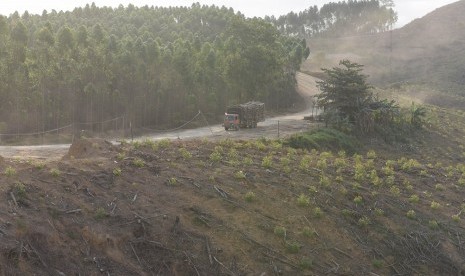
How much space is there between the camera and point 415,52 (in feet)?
449

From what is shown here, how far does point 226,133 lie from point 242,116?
4434 millimetres

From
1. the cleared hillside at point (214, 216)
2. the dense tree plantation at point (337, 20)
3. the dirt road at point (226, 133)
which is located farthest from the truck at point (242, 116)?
the dense tree plantation at point (337, 20)

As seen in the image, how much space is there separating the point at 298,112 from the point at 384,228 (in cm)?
4650

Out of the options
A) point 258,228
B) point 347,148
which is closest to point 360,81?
point 347,148

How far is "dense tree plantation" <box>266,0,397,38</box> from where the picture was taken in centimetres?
18262

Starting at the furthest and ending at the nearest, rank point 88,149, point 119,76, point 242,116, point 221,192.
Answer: point 119,76
point 242,116
point 88,149
point 221,192

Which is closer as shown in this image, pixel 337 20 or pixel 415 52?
pixel 415 52

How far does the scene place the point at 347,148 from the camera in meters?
36.1

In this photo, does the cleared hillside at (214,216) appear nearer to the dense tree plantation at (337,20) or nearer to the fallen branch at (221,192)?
the fallen branch at (221,192)

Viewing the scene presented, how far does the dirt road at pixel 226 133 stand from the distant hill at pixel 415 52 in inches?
1243

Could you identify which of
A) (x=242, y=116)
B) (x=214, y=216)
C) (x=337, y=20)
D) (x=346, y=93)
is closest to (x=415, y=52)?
(x=337, y=20)

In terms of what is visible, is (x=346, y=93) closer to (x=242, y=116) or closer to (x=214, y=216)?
(x=242, y=116)

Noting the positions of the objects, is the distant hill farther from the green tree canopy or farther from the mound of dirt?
the mound of dirt

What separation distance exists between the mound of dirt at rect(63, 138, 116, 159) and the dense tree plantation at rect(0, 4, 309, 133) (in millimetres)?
20036
